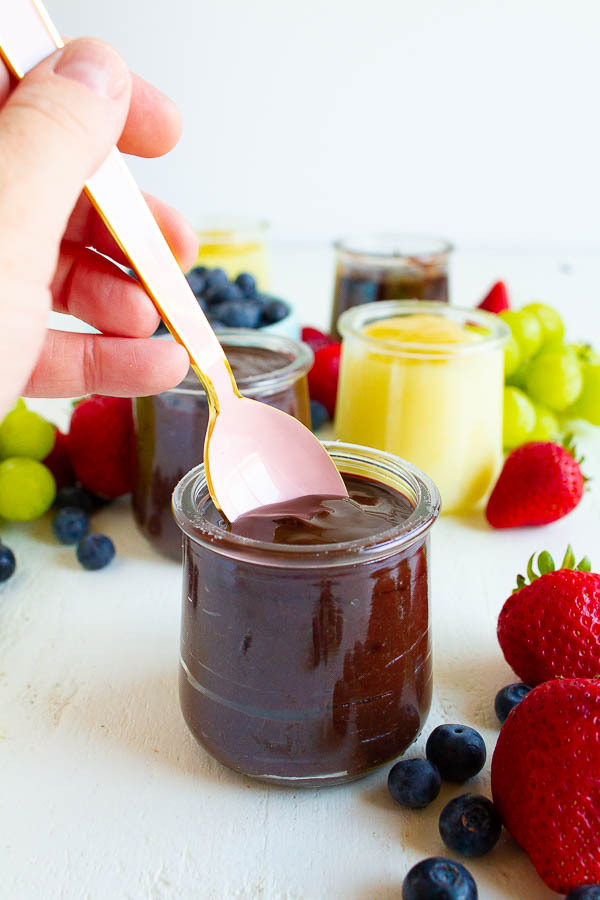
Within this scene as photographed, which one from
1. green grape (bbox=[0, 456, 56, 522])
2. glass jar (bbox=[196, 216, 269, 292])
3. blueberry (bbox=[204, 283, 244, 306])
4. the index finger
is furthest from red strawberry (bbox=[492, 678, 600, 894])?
glass jar (bbox=[196, 216, 269, 292])

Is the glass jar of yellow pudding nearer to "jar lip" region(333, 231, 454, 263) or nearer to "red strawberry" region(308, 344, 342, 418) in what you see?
"red strawberry" region(308, 344, 342, 418)

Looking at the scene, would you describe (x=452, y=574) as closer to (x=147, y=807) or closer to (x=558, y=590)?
(x=558, y=590)

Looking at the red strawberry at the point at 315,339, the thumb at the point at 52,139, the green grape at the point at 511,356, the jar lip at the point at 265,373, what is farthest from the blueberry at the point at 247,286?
the thumb at the point at 52,139

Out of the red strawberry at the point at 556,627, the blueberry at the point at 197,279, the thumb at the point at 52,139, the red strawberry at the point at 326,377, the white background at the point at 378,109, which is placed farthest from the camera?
the white background at the point at 378,109

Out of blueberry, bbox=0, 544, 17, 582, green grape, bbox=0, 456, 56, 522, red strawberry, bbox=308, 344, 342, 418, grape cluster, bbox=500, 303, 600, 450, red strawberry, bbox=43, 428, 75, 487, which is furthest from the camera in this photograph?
red strawberry, bbox=308, 344, 342, 418

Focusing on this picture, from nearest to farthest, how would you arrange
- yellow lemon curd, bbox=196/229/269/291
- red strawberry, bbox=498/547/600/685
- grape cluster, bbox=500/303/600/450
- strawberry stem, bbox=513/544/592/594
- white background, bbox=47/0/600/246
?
red strawberry, bbox=498/547/600/685
strawberry stem, bbox=513/544/592/594
grape cluster, bbox=500/303/600/450
yellow lemon curd, bbox=196/229/269/291
white background, bbox=47/0/600/246

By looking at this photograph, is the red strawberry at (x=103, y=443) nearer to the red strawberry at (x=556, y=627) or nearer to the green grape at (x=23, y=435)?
the green grape at (x=23, y=435)

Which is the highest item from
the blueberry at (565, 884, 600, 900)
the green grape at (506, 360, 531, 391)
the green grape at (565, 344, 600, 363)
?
the green grape at (565, 344, 600, 363)
